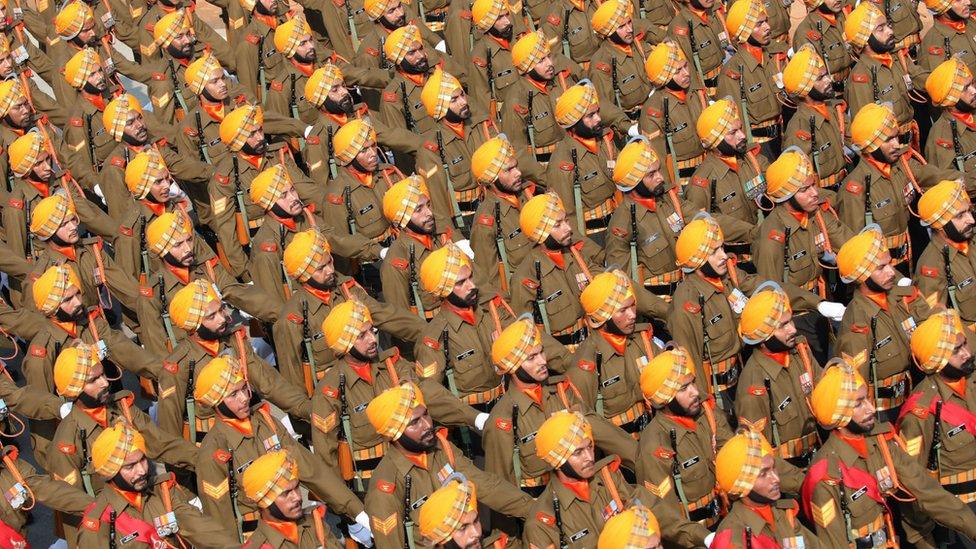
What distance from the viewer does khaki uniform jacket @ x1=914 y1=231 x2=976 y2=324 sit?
18609 millimetres

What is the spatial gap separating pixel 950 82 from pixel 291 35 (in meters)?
9.28

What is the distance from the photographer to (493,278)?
67.8 ft

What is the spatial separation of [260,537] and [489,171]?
21.2 ft

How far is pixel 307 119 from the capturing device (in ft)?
81.0

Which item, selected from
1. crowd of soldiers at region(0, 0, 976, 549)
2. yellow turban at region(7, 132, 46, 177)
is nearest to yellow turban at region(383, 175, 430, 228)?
crowd of soldiers at region(0, 0, 976, 549)

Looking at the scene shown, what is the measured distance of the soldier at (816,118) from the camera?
21609mm

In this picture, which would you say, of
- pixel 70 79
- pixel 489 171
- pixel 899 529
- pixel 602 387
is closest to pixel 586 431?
pixel 602 387

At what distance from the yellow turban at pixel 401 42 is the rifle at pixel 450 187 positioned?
172 centimetres

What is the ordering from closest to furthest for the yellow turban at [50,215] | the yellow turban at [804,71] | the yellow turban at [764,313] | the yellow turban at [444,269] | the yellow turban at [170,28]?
the yellow turban at [764,313], the yellow turban at [444,269], the yellow turban at [50,215], the yellow turban at [804,71], the yellow turban at [170,28]

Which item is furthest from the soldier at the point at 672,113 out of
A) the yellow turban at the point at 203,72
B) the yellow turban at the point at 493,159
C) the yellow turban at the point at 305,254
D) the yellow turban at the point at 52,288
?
the yellow turban at the point at 52,288

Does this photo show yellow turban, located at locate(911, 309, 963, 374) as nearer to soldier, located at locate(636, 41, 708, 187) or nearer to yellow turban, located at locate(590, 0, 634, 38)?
soldier, located at locate(636, 41, 708, 187)

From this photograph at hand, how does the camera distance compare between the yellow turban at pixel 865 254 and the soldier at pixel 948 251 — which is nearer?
the yellow turban at pixel 865 254

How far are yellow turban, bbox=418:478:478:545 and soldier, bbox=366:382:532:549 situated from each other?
108 centimetres

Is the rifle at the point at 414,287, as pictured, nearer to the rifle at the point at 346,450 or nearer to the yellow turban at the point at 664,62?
the rifle at the point at 346,450
